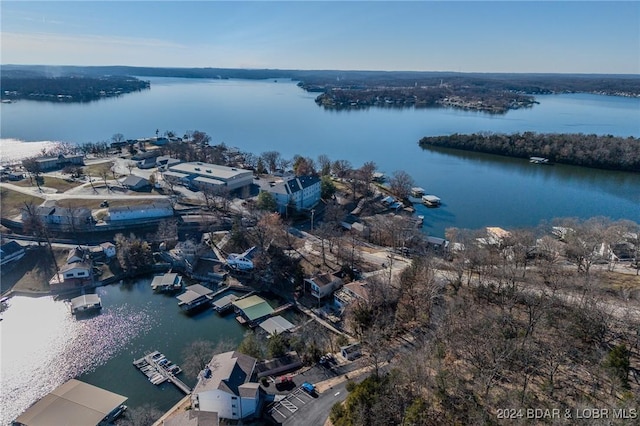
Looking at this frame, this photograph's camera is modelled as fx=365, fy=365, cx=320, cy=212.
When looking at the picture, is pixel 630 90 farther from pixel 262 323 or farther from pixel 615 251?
pixel 262 323

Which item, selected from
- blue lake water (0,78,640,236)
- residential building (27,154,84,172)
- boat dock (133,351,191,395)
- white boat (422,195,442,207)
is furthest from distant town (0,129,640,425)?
blue lake water (0,78,640,236)

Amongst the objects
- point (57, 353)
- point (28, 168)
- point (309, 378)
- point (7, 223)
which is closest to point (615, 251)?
point (309, 378)

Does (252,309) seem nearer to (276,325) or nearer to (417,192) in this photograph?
(276,325)

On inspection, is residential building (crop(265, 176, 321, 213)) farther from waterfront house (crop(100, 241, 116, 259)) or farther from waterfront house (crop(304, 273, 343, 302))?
waterfront house (crop(100, 241, 116, 259))

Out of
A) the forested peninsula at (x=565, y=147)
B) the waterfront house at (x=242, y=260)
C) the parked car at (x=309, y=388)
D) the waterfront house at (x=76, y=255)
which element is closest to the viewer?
the parked car at (x=309, y=388)

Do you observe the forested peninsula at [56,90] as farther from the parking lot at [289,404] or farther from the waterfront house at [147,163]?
the parking lot at [289,404]

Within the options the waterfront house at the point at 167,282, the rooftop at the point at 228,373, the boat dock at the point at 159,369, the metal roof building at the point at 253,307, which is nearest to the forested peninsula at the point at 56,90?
the waterfront house at the point at 167,282
